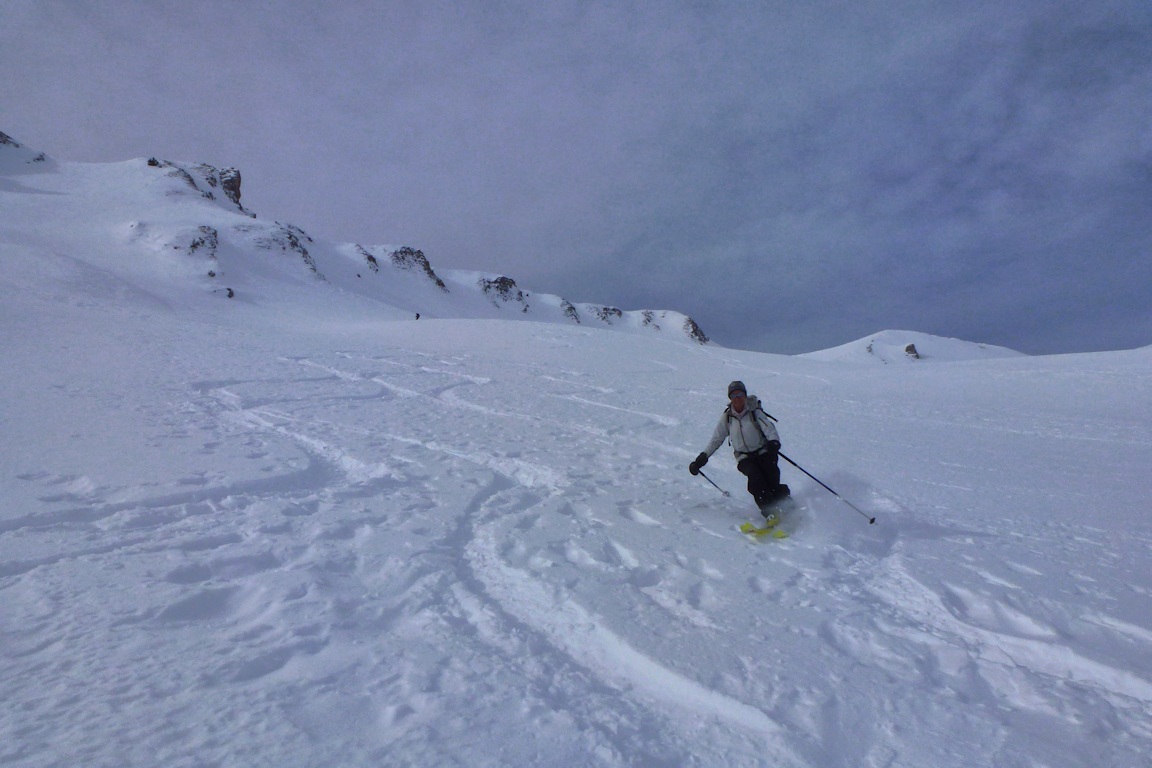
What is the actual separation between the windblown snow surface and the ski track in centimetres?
2

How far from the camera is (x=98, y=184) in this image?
6038 centimetres

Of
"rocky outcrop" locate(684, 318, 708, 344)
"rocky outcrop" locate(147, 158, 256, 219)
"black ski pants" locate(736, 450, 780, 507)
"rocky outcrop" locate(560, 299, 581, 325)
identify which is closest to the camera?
"black ski pants" locate(736, 450, 780, 507)

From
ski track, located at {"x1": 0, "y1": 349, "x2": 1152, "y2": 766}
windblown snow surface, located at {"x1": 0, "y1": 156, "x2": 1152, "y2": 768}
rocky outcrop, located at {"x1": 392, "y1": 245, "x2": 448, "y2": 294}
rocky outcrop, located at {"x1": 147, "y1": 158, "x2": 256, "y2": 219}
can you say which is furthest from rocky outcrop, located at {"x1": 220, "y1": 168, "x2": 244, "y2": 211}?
ski track, located at {"x1": 0, "y1": 349, "x2": 1152, "y2": 766}

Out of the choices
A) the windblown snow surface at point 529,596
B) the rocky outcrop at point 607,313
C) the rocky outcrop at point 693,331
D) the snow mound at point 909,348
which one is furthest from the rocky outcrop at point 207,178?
the rocky outcrop at point 693,331

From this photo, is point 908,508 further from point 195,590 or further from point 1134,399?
point 1134,399

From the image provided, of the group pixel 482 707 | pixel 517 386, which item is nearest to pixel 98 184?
pixel 517 386

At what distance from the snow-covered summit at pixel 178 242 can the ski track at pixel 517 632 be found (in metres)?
33.2

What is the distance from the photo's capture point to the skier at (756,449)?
20.6 feet

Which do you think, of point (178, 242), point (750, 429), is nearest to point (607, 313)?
point (178, 242)

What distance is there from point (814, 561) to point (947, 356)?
17900 centimetres

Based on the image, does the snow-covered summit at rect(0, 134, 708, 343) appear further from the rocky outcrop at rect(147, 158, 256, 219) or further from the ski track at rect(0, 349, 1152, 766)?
the ski track at rect(0, 349, 1152, 766)

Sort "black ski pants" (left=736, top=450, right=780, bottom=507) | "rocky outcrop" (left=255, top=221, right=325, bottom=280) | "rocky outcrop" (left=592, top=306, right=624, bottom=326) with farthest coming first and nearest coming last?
"rocky outcrop" (left=592, top=306, right=624, bottom=326), "rocky outcrop" (left=255, top=221, right=325, bottom=280), "black ski pants" (left=736, top=450, right=780, bottom=507)

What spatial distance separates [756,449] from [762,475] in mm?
319

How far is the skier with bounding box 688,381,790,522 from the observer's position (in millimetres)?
6273
